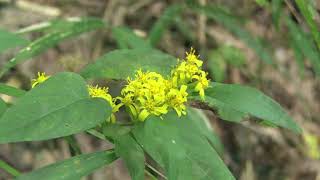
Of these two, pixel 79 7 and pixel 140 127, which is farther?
pixel 79 7

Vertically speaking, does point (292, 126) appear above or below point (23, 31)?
below

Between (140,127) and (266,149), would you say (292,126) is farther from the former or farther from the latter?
(266,149)

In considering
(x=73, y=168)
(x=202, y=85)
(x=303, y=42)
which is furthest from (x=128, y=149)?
(x=303, y=42)

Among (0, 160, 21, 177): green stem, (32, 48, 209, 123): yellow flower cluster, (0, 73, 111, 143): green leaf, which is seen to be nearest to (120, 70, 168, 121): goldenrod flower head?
(32, 48, 209, 123): yellow flower cluster

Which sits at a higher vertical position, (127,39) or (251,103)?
(127,39)

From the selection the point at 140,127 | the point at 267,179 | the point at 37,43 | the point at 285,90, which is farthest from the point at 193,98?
the point at 285,90

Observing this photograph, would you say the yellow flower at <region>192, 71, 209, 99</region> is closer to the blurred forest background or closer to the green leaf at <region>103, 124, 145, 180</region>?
the green leaf at <region>103, 124, 145, 180</region>

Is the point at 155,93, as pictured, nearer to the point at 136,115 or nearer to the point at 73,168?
the point at 136,115
